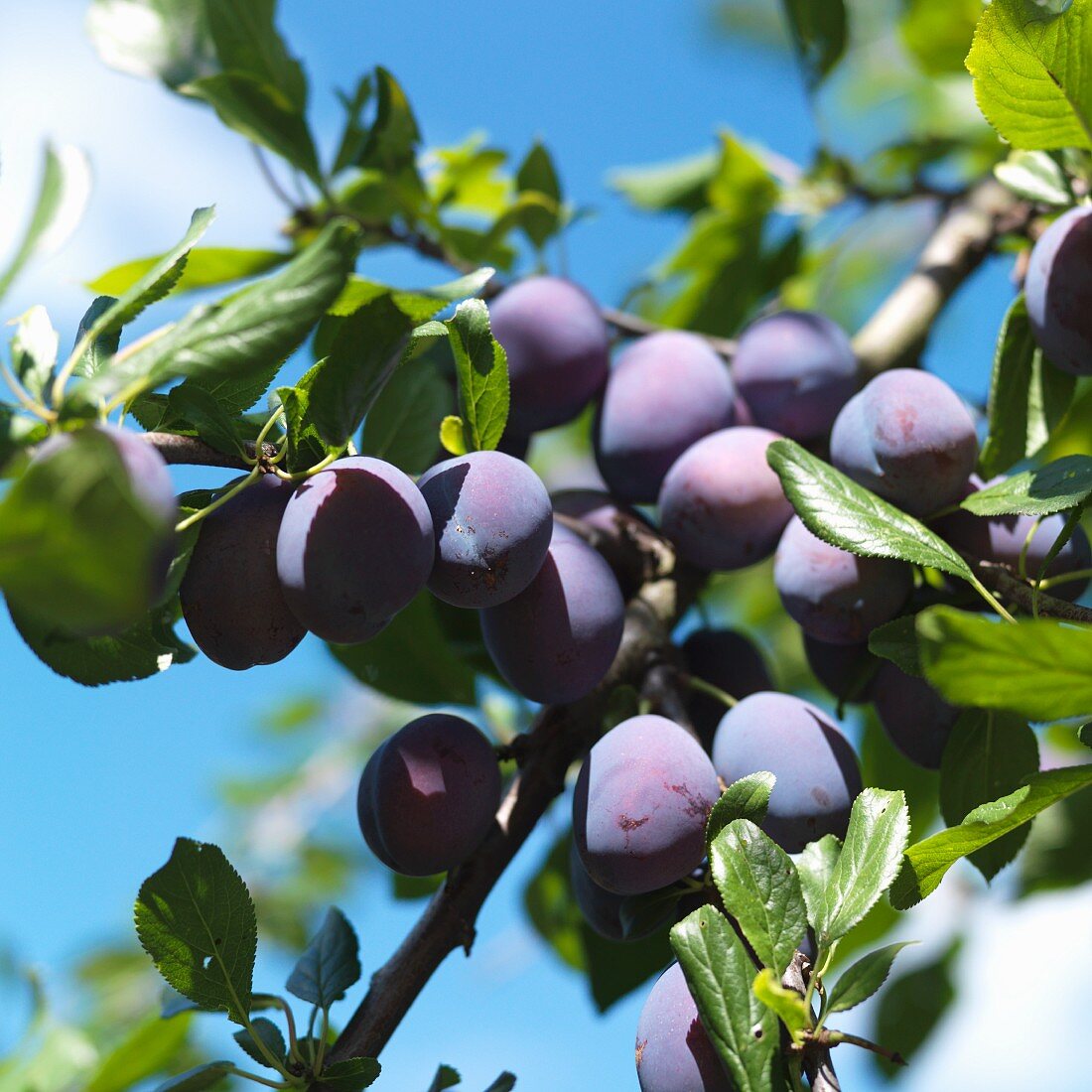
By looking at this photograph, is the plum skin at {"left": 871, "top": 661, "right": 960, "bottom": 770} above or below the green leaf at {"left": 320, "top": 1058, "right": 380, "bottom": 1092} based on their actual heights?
above

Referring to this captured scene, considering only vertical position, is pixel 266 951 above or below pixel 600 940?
below

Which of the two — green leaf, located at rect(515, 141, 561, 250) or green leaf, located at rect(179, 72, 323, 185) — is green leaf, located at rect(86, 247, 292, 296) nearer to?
green leaf, located at rect(179, 72, 323, 185)

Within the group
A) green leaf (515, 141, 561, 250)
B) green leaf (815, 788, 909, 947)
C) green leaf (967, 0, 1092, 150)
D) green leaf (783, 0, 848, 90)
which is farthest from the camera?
green leaf (783, 0, 848, 90)

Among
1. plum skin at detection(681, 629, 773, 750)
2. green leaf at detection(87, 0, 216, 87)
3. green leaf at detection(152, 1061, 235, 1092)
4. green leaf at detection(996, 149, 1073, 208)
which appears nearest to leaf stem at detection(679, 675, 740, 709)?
plum skin at detection(681, 629, 773, 750)

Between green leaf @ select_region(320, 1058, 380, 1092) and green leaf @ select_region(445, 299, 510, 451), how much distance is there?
401 mm

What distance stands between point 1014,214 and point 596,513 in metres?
0.71

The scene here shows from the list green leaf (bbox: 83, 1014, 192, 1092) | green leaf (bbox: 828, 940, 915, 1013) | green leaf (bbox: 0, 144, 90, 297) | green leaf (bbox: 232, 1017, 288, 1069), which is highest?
green leaf (bbox: 0, 144, 90, 297)

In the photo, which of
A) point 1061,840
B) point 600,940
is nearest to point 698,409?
point 600,940

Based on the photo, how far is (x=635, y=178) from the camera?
1639 mm

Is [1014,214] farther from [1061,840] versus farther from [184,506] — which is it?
[184,506]

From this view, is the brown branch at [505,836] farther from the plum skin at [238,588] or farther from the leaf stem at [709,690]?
the plum skin at [238,588]

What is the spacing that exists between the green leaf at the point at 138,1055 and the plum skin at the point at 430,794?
30cm

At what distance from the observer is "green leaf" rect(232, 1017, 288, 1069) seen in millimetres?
726

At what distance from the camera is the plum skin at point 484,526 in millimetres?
652
